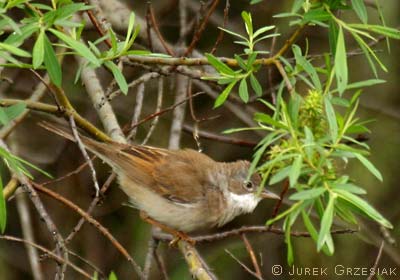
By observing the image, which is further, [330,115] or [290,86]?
[290,86]

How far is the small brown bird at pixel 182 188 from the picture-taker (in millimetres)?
5238

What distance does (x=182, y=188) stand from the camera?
531 centimetres

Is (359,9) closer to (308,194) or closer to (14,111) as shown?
(308,194)

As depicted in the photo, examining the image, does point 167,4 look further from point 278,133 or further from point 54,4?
point 278,133

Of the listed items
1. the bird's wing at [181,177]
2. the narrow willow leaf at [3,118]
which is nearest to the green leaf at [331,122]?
the narrow willow leaf at [3,118]

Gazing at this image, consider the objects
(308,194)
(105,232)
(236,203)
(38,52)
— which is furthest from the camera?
(236,203)

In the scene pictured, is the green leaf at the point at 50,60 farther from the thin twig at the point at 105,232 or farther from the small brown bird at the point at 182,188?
the small brown bird at the point at 182,188

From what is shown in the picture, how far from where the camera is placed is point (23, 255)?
7.48 meters

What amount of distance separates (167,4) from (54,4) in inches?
152

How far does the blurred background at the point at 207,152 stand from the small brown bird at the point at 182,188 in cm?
106

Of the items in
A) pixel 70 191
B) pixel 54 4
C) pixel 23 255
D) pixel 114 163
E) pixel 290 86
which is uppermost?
pixel 54 4

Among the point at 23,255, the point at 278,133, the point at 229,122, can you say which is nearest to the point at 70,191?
the point at 23,255

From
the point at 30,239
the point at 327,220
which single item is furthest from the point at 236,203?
the point at 327,220

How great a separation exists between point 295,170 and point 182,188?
2770 mm
